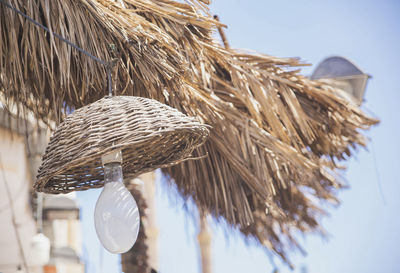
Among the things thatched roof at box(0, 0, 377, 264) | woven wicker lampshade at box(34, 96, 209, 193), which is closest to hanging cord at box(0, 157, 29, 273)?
thatched roof at box(0, 0, 377, 264)

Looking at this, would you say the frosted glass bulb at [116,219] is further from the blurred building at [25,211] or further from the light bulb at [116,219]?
the blurred building at [25,211]

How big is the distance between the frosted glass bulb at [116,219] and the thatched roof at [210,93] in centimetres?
40

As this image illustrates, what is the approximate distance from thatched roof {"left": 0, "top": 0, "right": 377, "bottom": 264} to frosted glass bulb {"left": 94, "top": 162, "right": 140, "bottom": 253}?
404 millimetres

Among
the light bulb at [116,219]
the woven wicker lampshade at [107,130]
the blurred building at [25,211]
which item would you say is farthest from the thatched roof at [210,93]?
the blurred building at [25,211]

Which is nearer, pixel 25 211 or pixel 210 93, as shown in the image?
pixel 210 93

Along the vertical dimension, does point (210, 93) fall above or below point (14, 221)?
above

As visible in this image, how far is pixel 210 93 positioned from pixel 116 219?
105 cm

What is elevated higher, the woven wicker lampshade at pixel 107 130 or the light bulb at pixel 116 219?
the woven wicker lampshade at pixel 107 130

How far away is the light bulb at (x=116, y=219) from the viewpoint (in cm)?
110

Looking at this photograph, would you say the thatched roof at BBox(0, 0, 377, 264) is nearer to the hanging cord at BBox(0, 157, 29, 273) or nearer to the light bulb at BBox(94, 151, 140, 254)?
the light bulb at BBox(94, 151, 140, 254)

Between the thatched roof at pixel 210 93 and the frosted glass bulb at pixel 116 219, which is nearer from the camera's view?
the frosted glass bulb at pixel 116 219

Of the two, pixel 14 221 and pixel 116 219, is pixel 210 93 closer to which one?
pixel 116 219

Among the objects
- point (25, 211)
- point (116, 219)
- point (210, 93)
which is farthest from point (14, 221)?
point (116, 219)

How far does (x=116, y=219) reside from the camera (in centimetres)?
111
